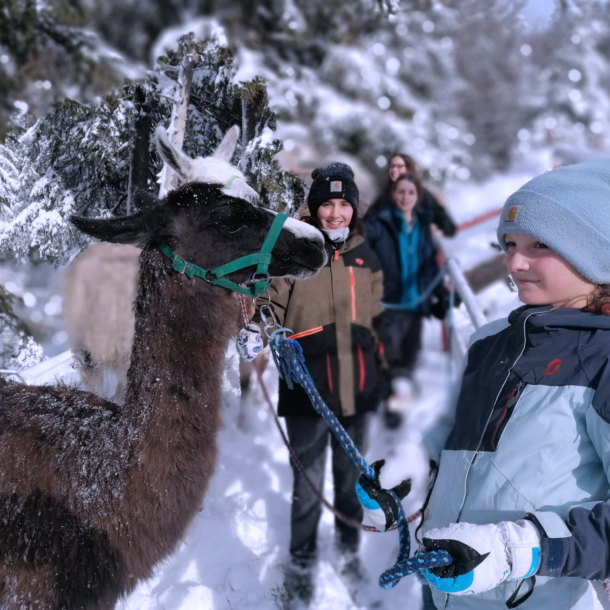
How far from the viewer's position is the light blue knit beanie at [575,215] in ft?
4.41

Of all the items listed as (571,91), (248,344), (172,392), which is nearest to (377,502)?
(248,344)

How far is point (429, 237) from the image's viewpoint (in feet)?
13.8

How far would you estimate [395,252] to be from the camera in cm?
407

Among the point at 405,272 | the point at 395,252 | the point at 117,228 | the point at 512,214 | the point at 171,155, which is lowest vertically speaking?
the point at 405,272

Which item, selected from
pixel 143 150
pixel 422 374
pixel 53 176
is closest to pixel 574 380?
pixel 143 150

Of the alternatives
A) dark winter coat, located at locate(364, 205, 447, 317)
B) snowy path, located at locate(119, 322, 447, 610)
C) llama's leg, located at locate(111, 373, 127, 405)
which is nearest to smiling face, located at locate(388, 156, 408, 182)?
dark winter coat, located at locate(364, 205, 447, 317)

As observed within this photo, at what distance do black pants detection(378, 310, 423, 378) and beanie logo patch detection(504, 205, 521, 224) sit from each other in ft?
9.05

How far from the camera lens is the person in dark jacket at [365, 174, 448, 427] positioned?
3773mm

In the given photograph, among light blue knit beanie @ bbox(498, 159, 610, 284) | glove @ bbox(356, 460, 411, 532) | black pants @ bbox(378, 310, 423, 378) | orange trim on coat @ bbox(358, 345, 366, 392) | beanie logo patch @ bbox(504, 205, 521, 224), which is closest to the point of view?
light blue knit beanie @ bbox(498, 159, 610, 284)

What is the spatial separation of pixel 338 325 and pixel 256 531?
4.10ft

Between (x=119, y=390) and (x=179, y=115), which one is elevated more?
(x=179, y=115)

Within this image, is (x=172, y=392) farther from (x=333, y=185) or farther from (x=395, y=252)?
(x=395, y=252)

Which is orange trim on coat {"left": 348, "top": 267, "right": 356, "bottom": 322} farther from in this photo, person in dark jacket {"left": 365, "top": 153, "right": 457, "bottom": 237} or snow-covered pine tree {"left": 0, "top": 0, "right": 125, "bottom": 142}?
snow-covered pine tree {"left": 0, "top": 0, "right": 125, "bottom": 142}

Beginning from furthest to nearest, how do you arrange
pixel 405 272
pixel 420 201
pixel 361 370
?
pixel 405 272
pixel 420 201
pixel 361 370
